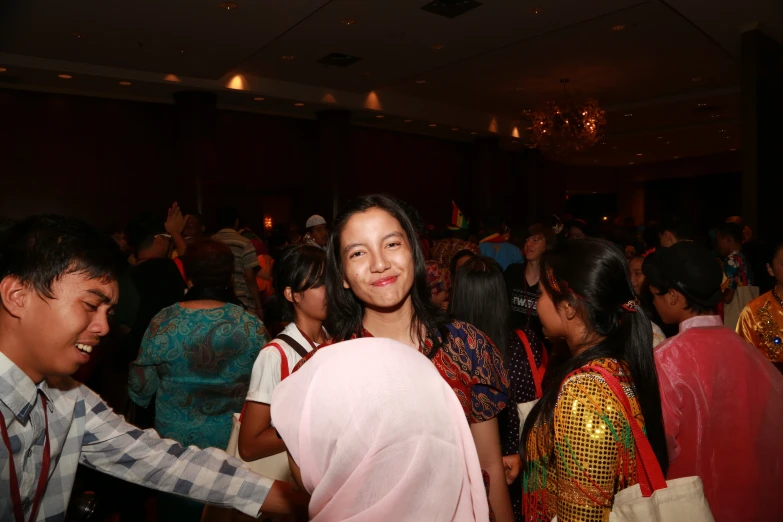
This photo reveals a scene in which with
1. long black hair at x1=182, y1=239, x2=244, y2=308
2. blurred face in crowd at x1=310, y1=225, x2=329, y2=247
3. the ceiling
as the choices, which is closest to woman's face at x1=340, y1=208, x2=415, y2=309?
long black hair at x1=182, y1=239, x2=244, y2=308

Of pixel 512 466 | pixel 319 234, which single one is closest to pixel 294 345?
pixel 512 466

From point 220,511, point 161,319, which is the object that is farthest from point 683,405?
point 161,319

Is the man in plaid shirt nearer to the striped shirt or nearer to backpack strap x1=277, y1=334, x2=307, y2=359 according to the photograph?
backpack strap x1=277, y1=334, x2=307, y2=359

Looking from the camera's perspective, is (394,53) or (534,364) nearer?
(534,364)

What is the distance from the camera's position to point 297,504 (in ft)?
4.86

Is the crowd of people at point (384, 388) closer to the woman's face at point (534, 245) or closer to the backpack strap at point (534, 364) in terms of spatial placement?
the backpack strap at point (534, 364)

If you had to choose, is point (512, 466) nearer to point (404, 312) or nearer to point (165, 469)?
point (404, 312)

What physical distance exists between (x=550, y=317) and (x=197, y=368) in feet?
5.32

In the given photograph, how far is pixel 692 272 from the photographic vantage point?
206cm

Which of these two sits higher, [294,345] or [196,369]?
[294,345]

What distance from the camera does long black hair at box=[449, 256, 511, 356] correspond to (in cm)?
271

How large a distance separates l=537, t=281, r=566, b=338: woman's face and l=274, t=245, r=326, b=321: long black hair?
0.95 m

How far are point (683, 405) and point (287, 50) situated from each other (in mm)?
7705

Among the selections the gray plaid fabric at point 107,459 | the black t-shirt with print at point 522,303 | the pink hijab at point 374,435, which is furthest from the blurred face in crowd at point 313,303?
the pink hijab at point 374,435
